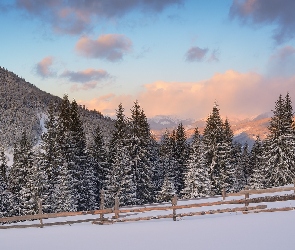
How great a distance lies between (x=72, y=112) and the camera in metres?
44.9

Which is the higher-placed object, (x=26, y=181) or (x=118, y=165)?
(x=118, y=165)

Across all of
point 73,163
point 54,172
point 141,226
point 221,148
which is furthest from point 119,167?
point 141,226

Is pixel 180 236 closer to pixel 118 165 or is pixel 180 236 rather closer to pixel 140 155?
pixel 118 165

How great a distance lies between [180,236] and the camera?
51.1 feet

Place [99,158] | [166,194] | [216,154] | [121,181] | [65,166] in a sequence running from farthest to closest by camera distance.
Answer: [99,158] < [216,154] < [166,194] < [121,181] < [65,166]

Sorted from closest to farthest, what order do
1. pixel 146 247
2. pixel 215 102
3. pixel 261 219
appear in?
pixel 146 247 → pixel 261 219 → pixel 215 102

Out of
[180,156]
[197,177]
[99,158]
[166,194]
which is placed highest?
[99,158]

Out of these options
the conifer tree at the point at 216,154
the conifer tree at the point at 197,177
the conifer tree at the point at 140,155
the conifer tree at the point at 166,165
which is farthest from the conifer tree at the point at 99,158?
the conifer tree at the point at 216,154

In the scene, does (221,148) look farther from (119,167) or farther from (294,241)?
(294,241)

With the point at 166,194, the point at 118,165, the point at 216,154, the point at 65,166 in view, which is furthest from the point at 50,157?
the point at 216,154

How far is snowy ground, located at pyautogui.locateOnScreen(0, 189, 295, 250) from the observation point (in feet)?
44.3

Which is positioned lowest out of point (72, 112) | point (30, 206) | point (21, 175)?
point (30, 206)

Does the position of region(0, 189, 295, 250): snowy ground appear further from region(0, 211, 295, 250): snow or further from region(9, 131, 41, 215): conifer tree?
region(9, 131, 41, 215): conifer tree

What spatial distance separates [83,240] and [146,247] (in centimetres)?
411
